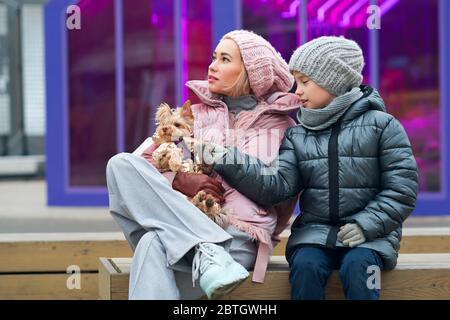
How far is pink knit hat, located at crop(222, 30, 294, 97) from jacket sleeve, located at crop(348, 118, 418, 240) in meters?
0.54

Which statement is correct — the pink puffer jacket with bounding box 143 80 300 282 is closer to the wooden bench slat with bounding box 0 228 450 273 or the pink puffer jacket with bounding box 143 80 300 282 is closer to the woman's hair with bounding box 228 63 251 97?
the woman's hair with bounding box 228 63 251 97

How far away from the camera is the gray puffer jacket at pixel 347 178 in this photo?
3.20m

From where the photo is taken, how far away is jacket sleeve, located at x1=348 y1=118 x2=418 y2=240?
3.18 metres

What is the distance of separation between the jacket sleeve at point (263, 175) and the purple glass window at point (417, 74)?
4369mm

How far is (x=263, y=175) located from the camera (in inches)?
130

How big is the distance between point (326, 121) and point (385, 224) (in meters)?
0.44

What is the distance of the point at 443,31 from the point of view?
7.52m

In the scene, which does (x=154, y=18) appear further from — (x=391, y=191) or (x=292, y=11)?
(x=391, y=191)

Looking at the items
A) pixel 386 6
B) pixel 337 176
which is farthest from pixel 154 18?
pixel 337 176

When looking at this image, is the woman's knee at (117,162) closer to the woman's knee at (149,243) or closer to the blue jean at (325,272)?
the woman's knee at (149,243)

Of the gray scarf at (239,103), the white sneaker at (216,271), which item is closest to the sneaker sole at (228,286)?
the white sneaker at (216,271)

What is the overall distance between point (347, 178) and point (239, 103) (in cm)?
57
